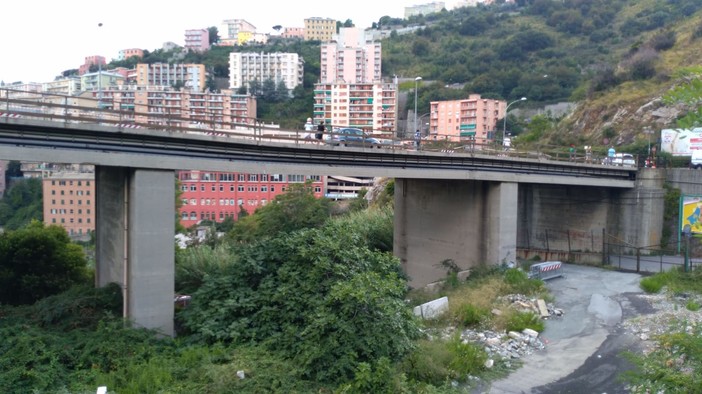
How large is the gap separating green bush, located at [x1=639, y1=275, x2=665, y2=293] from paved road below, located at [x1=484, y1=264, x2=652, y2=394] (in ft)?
1.12

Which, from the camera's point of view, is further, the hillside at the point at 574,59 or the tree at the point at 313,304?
the hillside at the point at 574,59

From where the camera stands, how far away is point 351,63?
398ft

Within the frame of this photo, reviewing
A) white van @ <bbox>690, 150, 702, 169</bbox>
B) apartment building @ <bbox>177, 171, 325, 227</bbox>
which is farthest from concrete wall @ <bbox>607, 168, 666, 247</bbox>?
apartment building @ <bbox>177, 171, 325, 227</bbox>

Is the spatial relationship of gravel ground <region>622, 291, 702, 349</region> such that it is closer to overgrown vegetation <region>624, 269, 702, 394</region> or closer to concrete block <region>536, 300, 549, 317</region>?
concrete block <region>536, 300, 549, 317</region>

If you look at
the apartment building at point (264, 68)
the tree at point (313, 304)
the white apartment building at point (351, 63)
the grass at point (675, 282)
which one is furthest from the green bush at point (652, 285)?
the apartment building at point (264, 68)

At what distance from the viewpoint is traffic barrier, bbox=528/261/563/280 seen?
74.0ft

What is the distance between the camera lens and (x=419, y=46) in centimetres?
12319

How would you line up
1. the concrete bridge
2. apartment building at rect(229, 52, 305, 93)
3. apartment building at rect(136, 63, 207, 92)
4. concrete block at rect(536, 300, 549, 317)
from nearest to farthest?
the concrete bridge
concrete block at rect(536, 300, 549, 317)
apartment building at rect(136, 63, 207, 92)
apartment building at rect(229, 52, 305, 93)

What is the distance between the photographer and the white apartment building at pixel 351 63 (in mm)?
120062

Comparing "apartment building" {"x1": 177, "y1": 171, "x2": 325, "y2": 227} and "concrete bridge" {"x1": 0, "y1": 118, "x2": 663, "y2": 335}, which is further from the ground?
"concrete bridge" {"x1": 0, "y1": 118, "x2": 663, "y2": 335}

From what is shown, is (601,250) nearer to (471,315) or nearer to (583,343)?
(583,343)

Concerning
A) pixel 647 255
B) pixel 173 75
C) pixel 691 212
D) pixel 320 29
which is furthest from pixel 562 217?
pixel 320 29

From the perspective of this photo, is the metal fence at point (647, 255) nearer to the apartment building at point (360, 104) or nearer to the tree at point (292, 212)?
the tree at point (292, 212)

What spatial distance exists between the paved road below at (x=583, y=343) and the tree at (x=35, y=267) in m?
15.5
